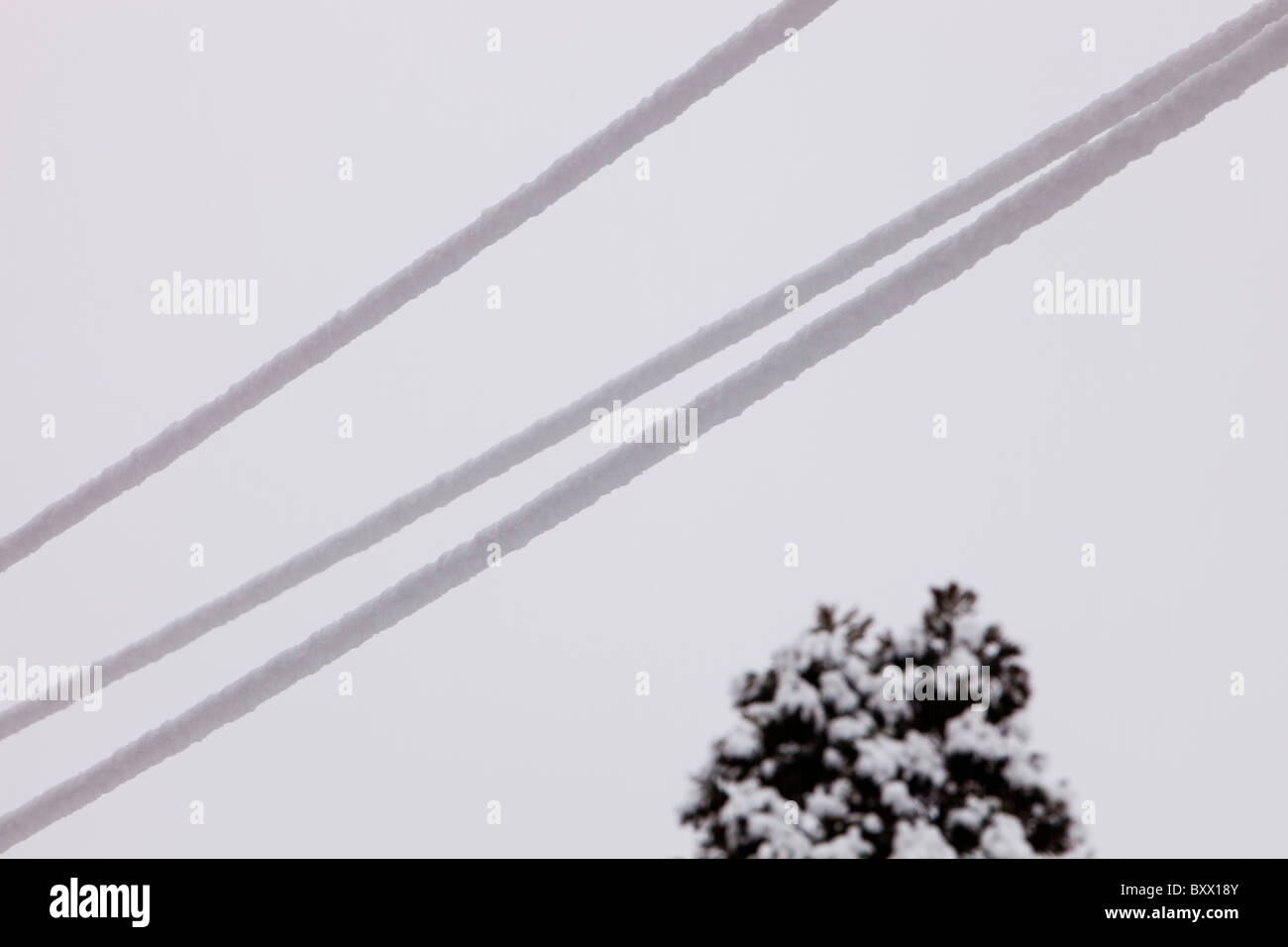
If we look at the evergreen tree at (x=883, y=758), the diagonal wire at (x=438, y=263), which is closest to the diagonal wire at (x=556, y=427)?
the diagonal wire at (x=438, y=263)

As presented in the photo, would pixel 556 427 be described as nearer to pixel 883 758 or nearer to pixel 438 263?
pixel 438 263

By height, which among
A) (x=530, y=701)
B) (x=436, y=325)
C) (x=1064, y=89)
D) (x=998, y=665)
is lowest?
(x=530, y=701)

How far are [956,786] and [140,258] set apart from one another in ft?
117

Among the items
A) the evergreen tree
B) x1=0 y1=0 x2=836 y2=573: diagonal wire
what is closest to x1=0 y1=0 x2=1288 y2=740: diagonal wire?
x1=0 y1=0 x2=836 y2=573: diagonal wire

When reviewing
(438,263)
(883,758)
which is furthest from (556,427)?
(883,758)

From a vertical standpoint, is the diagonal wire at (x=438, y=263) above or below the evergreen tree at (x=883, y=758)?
above

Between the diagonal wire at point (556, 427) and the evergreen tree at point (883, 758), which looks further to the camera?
the evergreen tree at point (883, 758)

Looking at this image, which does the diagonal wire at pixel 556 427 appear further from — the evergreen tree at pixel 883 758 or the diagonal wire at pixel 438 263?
the evergreen tree at pixel 883 758

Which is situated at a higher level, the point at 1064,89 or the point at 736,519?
the point at 1064,89

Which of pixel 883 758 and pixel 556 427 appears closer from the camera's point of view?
pixel 556 427

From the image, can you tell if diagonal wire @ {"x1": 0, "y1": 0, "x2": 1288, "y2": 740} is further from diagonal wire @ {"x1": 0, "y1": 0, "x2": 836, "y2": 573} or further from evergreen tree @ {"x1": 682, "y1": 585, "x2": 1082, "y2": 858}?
evergreen tree @ {"x1": 682, "y1": 585, "x2": 1082, "y2": 858}

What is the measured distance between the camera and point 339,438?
35125 millimetres
